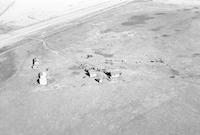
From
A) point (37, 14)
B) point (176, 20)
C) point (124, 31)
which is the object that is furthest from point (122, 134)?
point (37, 14)

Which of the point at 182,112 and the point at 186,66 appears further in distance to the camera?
the point at 186,66

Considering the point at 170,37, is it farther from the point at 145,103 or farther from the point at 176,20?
the point at 145,103

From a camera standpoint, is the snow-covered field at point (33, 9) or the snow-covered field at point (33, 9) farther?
the snow-covered field at point (33, 9)

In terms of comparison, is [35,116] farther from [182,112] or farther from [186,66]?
[186,66]

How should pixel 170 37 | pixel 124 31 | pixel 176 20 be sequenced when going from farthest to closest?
pixel 176 20, pixel 124 31, pixel 170 37

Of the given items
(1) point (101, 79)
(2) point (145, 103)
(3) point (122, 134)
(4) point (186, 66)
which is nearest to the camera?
(3) point (122, 134)

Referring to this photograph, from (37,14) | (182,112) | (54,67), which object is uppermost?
(37,14)

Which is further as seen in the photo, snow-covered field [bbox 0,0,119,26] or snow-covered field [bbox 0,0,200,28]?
snow-covered field [bbox 0,0,119,26]

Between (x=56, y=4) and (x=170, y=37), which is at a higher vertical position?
(x=56, y=4)

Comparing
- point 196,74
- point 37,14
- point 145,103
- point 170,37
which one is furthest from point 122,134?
point 37,14
